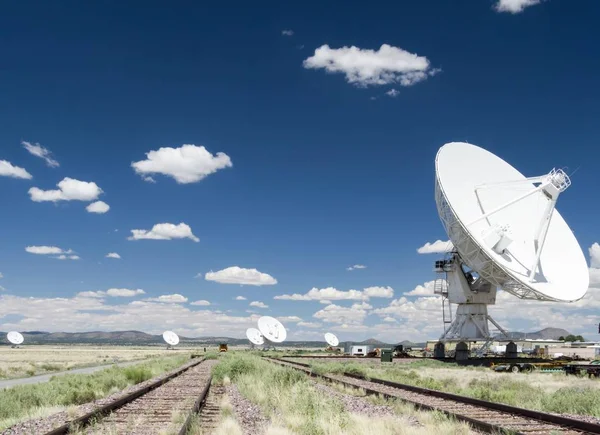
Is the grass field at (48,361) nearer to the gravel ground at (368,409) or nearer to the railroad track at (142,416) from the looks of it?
the railroad track at (142,416)

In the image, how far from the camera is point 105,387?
23.0 metres

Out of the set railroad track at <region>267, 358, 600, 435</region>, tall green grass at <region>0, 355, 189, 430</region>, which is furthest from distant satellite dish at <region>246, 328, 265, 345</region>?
railroad track at <region>267, 358, 600, 435</region>

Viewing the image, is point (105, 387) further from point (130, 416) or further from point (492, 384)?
point (492, 384)

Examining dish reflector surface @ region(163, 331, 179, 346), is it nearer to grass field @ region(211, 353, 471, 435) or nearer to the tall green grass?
the tall green grass

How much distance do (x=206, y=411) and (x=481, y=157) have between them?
99.7 ft

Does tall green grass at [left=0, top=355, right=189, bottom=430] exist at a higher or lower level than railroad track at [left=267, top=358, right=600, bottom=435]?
lower

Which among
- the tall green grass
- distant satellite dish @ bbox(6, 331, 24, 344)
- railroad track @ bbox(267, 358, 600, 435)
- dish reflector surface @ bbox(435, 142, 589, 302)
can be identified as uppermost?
dish reflector surface @ bbox(435, 142, 589, 302)

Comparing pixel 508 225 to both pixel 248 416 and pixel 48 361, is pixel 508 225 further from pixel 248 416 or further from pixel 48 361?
pixel 48 361

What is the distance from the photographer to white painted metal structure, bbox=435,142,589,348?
121ft

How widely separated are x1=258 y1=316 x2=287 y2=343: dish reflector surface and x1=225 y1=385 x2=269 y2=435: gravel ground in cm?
6569

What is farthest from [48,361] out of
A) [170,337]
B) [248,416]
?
[248,416]

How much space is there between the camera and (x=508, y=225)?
39438 mm

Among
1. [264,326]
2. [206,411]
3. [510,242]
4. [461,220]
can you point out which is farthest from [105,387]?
[264,326]

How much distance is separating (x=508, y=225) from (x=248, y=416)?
29.8 m
